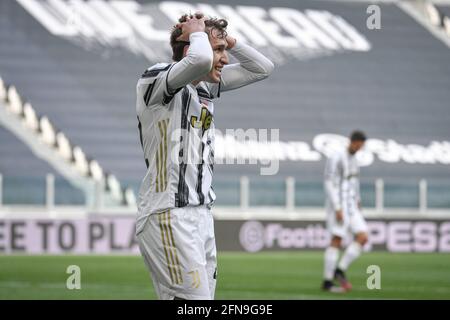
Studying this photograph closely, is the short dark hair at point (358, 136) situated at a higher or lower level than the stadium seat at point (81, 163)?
lower

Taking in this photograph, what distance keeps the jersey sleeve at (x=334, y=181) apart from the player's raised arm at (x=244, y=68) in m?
7.06

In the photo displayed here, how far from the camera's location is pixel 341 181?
12.6 meters

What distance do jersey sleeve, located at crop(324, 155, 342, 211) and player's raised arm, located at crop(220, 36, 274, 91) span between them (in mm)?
7061

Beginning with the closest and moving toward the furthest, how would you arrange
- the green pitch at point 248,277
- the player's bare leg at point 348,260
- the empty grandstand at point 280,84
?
the green pitch at point 248,277
the player's bare leg at point 348,260
the empty grandstand at point 280,84

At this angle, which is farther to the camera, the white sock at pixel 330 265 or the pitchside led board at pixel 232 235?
the pitchside led board at pixel 232 235

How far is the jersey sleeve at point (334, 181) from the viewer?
12.4 m

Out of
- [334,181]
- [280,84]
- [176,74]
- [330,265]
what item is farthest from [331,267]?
[280,84]

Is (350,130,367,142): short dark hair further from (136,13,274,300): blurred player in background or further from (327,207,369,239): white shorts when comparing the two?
(136,13,274,300): blurred player in background

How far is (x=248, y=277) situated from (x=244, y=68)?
8579 millimetres

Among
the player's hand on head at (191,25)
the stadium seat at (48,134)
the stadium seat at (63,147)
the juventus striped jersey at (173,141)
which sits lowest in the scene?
the juventus striped jersey at (173,141)

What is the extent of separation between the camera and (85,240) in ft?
60.9

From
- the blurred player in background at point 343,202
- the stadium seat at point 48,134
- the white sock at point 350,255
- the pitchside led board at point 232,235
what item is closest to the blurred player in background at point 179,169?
the blurred player in background at point 343,202

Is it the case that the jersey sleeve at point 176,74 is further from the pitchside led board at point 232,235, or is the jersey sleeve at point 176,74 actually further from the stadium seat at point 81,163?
the stadium seat at point 81,163
